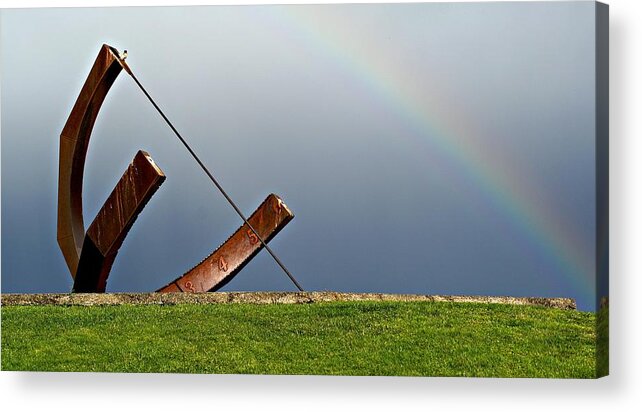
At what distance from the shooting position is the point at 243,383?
1049cm

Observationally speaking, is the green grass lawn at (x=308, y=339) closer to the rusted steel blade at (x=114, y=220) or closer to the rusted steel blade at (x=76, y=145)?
the rusted steel blade at (x=114, y=220)

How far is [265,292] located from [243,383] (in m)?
0.72

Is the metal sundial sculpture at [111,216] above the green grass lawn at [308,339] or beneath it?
above

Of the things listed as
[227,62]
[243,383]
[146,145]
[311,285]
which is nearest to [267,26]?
[227,62]

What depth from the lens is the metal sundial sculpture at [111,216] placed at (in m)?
10.6

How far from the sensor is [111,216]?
35.2 ft

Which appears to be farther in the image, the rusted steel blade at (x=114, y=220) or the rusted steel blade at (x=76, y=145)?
the rusted steel blade at (x=76, y=145)

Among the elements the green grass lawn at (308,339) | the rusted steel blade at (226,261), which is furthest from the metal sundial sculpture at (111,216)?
the green grass lawn at (308,339)

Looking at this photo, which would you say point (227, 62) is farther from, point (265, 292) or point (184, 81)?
point (265, 292)

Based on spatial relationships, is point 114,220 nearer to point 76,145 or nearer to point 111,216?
point 111,216

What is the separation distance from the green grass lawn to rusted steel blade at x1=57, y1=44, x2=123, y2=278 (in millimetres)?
559

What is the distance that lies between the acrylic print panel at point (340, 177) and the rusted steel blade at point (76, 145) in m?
0.07

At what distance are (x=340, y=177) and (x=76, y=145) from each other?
6.74 ft

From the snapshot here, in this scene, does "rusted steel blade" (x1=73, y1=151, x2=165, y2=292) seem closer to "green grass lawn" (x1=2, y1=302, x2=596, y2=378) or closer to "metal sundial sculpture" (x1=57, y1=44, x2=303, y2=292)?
"metal sundial sculpture" (x1=57, y1=44, x2=303, y2=292)
